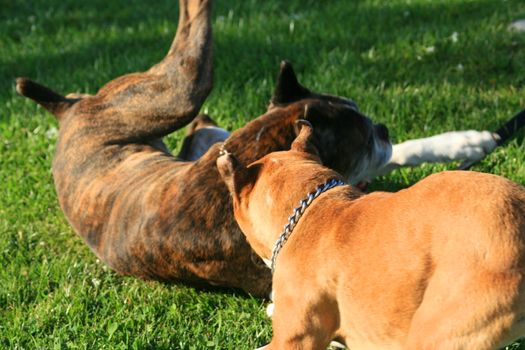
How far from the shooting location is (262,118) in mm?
5113

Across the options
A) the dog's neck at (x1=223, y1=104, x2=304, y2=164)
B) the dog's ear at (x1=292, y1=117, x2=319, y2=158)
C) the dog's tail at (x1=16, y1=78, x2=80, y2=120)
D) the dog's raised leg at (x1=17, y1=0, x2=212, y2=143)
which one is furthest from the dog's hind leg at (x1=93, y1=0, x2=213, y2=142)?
the dog's ear at (x1=292, y1=117, x2=319, y2=158)

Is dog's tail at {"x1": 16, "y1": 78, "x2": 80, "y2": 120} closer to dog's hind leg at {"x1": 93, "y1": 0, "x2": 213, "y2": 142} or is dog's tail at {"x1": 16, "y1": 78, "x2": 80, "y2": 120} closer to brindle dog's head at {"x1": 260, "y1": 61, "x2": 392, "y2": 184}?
dog's hind leg at {"x1": 93, "y1": 0, "x2": 213, "y2": 142}

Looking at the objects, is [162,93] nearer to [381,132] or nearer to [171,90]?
[171,90]

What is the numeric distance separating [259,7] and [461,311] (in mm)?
Result: 6338

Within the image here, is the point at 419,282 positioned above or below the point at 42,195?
above

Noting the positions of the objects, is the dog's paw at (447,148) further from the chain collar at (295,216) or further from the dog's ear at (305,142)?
the chain collar at (295,216)

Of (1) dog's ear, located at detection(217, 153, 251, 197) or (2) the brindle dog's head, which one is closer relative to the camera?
(1) dog's ear, located at detection(217, 153, 251, 197)

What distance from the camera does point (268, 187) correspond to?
13.2 feet

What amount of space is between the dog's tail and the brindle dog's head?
1.74m

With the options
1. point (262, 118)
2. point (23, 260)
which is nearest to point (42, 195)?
point (23, 260)

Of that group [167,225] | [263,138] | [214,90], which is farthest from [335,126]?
[214,90]

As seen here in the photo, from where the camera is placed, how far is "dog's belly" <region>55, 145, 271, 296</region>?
4.85m

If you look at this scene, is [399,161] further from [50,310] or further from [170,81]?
[50,310]

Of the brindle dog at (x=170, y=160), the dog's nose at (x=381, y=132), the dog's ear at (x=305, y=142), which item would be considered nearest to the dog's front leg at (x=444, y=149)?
the dog's nose at (x=381, y=132)
